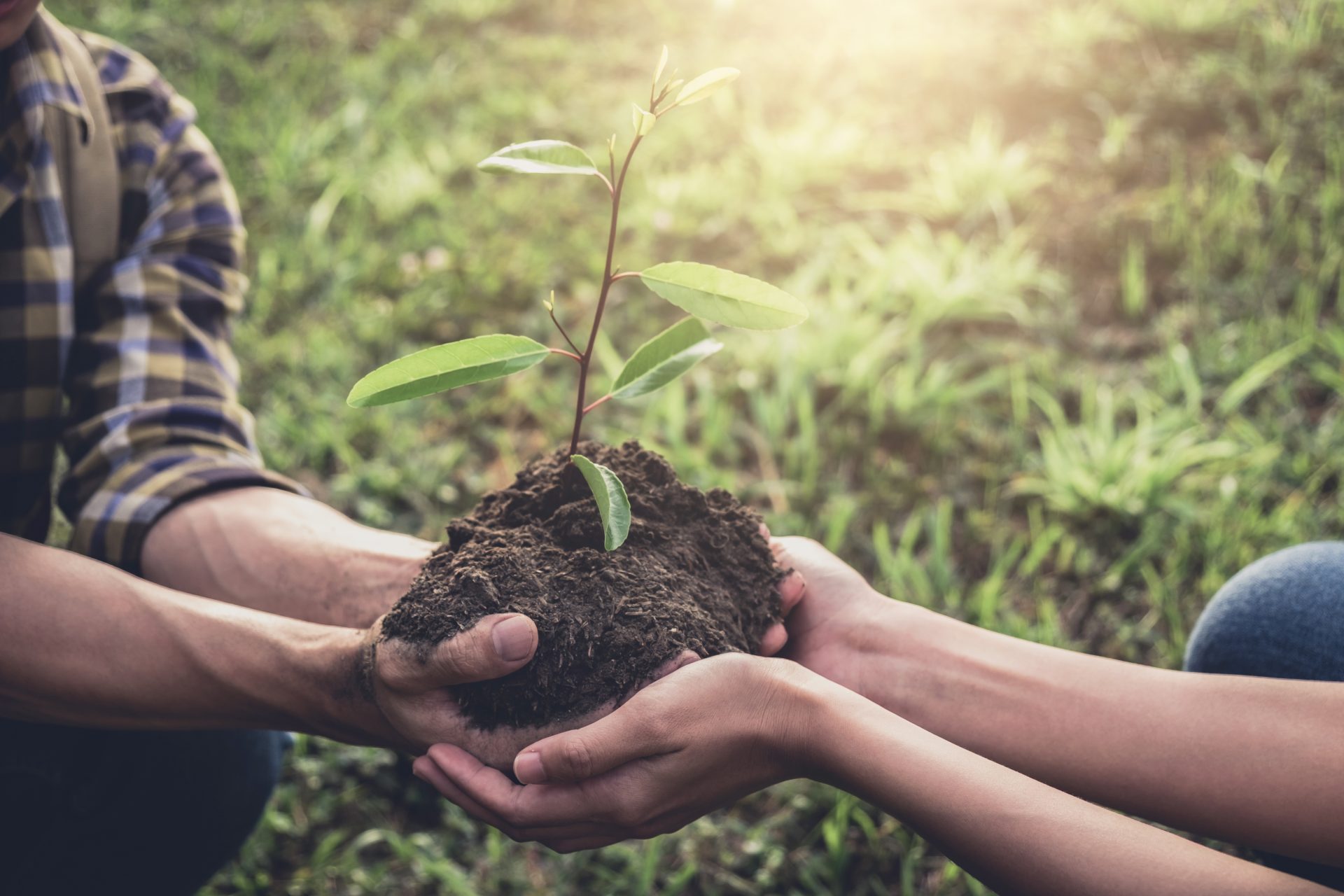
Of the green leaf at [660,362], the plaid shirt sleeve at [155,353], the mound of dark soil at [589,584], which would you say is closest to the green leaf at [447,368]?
the green leaf at [660,362]

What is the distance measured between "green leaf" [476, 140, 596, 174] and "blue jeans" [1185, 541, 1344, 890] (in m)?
1.22

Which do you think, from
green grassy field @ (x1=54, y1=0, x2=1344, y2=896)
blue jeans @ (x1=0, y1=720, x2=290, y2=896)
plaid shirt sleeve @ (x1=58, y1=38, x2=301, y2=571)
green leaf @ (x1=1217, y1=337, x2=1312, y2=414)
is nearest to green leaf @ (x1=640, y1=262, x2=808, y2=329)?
plaid shirt sleeve @ (x1=58, y1=38, x2=301, y2=571)

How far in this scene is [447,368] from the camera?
1222 millimetres

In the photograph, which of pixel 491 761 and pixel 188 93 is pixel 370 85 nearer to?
pixel 188 93

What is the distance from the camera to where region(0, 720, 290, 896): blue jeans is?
1.43m

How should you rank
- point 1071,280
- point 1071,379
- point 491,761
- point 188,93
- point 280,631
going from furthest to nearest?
point 188,93
point 1071,280
point 1071,379
point 280,631
point 491,761

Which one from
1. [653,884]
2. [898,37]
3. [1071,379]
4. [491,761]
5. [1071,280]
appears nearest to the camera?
[491,761]

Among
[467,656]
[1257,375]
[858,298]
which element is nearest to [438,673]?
[467,656]

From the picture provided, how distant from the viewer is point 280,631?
4.57ft

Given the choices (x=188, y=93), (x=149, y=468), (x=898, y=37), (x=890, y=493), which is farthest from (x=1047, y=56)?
(x=149, y=468)

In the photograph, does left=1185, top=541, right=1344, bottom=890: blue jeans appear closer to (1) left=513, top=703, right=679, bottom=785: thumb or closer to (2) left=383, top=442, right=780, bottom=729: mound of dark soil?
(2) left=383, top=442, right=780, bottom=729: mound of dark soil

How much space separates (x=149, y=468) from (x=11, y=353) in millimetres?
259

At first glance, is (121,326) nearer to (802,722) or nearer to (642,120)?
(642,120)

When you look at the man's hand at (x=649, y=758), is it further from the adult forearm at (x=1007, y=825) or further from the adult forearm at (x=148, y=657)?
the adult forearm at (x=148, y=657)
